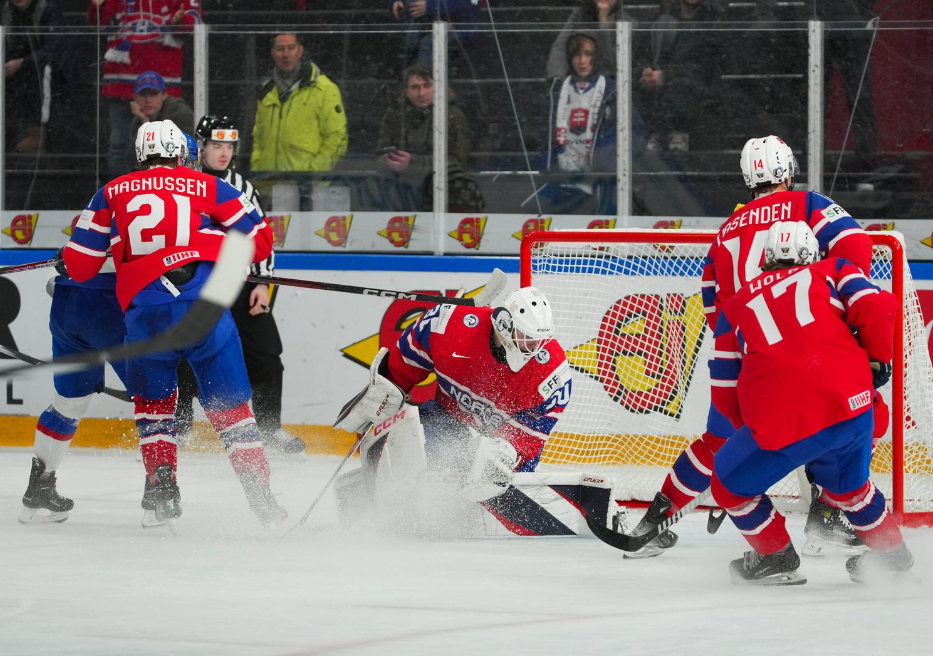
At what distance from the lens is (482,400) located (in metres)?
3.82

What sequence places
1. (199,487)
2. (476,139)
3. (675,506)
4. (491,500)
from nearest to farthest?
(675,506) < (491,500) < (199,487) < (476,139)

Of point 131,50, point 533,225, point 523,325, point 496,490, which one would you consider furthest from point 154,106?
point 496,490

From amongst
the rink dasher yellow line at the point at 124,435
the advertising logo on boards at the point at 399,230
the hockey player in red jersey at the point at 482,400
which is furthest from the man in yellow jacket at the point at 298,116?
the hockey player in red jersey at the point at 482,400

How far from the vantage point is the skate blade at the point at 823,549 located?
3.58 meters

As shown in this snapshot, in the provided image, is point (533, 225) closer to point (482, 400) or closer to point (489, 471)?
point (482, 400)

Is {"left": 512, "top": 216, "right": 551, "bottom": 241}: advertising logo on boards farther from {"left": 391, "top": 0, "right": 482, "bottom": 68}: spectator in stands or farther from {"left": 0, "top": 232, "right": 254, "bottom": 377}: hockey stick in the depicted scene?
{"left": 0, "top": 232, "right": 254, "bottom": 377}: hockey stick

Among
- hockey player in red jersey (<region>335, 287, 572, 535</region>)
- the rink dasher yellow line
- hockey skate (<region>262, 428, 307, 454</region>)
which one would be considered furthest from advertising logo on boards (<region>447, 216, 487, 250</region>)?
hockey player in red jersey (<region>335, 287, 572, 535</region>)

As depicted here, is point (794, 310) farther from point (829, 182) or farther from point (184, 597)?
point (829, 182)

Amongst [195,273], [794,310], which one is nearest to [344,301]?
[195,273]

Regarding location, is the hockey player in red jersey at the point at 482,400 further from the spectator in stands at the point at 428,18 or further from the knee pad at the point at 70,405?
the spectator in stands at the point at 428,18

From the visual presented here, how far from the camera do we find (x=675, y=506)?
3439mm

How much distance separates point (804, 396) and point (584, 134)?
2.67m

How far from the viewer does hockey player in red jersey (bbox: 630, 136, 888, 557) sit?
3404 millimetres

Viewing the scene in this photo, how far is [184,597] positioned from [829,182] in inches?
130
